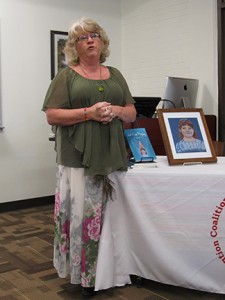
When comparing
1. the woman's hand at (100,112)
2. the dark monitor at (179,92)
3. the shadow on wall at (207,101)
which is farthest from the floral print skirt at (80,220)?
the shadow on wall at (207,101)

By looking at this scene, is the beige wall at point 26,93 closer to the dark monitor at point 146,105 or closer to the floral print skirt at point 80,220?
the dark monitor at point 146,105

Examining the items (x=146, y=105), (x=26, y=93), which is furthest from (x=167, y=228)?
(x=26, y=93)

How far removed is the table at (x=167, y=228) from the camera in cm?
203

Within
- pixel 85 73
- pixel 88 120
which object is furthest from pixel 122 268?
pixel 85 73

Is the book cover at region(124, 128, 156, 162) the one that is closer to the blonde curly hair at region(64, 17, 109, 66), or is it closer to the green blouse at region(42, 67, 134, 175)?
the green blouse at region(42, 67, 134, 175)

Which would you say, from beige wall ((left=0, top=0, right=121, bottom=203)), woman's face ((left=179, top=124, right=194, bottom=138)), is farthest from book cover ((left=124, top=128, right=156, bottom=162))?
beige wall ((left=0, top=0, right=121, bottom=203))

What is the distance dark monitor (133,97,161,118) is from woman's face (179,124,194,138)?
1353 millimetres

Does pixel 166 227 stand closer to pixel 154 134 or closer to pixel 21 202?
pixel 154 134

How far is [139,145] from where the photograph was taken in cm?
233

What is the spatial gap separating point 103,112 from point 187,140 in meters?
0.56

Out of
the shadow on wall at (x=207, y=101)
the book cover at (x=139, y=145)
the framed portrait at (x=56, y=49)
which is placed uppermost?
the framed portrait at (x=56, y=49)

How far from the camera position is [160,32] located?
486cm

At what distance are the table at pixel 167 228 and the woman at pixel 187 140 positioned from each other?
11 centimetres

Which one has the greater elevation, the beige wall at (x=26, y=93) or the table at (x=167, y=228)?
the beige wall at (x=26, y=93)
